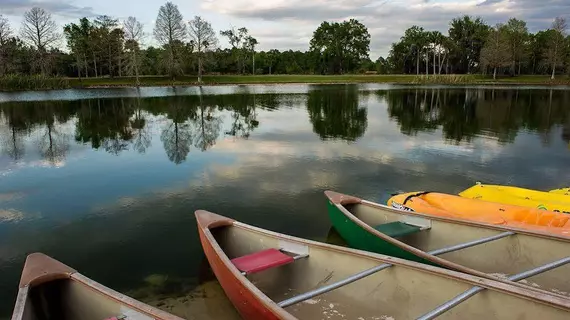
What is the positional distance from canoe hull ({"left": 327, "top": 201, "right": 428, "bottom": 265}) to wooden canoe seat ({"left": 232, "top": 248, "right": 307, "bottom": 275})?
143 cm

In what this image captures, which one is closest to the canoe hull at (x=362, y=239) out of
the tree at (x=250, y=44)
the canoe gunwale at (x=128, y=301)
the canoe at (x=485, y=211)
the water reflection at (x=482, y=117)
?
the canoe at (x=485, y=211)

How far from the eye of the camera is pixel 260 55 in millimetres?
115875

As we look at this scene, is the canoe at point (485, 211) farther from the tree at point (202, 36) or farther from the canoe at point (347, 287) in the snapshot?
the tree at point (202, 36)

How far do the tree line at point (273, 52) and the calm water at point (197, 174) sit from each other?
55091 mm

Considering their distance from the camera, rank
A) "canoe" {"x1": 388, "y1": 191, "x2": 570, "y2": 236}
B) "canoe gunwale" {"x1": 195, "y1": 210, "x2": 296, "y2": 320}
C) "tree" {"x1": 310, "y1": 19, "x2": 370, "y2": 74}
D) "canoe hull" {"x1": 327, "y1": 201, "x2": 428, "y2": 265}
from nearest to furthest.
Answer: "canoe gunwale" {"x1": 195, "y1": 210, "x2": 296, "y2": 320} → "canoe hull" {"x1": 327, "y1": 201, "x2": 428, "y2": 265} → "canoe" {"x1": 388, "y1": 191, "x2": 570, "y2": 236} → "tree" {"x1": 310, "y1": 19, "x2": 370, "y2": 74}

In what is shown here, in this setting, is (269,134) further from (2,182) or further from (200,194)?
(2,182)

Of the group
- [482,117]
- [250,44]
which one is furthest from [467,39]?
[482,117]

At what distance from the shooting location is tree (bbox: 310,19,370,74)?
366 feet

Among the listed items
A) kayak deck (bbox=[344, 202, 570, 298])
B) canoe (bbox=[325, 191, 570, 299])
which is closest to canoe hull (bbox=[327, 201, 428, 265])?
canoe (bbox=[325, 191, 570, 299])

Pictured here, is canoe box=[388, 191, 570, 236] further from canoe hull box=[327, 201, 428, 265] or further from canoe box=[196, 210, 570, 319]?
canoe box=[196, 210, 570, 319]

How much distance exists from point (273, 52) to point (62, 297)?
118835mm

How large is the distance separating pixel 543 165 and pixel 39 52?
7935cm

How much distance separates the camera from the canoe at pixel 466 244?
6148 mm

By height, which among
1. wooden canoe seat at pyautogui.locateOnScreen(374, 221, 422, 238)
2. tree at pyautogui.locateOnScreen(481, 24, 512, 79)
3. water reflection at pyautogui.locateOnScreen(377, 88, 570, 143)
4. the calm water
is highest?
tree at pyautogui.locateOnScreen(481, 24, 512, 79)
